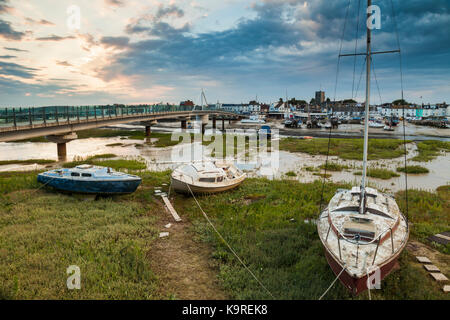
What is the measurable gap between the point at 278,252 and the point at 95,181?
1171 centimetres

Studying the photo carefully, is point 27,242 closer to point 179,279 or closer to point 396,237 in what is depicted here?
point 179,279

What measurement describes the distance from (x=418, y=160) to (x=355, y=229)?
3099 centimetres

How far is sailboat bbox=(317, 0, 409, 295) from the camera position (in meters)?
7.13

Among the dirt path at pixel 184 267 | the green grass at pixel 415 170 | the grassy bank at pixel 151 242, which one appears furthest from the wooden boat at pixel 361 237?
the green grass at pixel 415 170

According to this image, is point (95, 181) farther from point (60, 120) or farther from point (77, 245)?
point (60, 120)

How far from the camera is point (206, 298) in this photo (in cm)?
785

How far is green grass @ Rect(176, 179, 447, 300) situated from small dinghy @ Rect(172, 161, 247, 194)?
0.70 m

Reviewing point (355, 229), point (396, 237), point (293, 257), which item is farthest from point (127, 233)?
point (396, 237)

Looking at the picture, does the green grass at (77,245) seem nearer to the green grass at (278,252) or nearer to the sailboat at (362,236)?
the green grass at (278,252)

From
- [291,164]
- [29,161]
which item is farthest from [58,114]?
[291,164]

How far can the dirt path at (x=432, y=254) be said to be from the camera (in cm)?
933

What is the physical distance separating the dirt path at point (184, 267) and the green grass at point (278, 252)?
0.44 metres

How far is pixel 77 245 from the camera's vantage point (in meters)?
10.6

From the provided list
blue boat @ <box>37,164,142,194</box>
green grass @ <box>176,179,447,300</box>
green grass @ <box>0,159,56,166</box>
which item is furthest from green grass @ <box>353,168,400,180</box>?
green grass @ <box>0,159,56,166</box>
